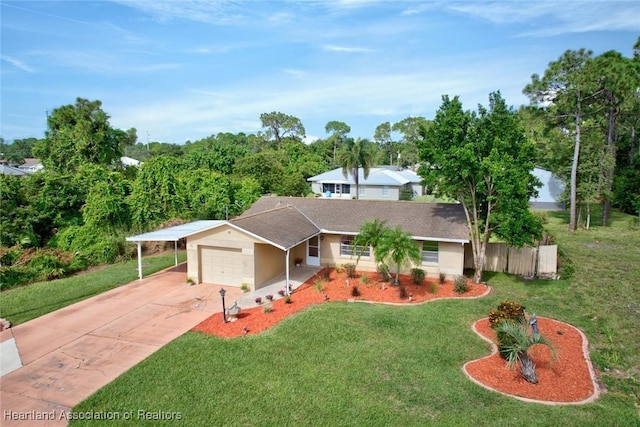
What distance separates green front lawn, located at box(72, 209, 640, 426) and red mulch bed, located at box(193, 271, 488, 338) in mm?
677

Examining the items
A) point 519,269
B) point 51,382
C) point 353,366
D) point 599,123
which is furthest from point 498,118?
point 599,123

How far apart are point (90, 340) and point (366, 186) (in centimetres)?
3900

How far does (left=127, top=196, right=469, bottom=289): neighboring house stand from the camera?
56.0 feet

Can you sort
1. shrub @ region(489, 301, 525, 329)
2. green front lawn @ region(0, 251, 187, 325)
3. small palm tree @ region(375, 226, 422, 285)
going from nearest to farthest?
shrub @ region(489, 301, 525, 329) < green front lawn @ region(0, 251, 187, 325) < small palm tree @ region(375, 226, 422, 285)

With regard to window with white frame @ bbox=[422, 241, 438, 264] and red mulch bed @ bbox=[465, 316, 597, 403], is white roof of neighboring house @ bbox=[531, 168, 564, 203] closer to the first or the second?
window with white frame @ bbox=[422, 241, 438, 264]

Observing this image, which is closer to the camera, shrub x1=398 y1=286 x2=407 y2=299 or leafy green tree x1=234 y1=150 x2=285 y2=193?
shrub x1=398 y1=286 x2=407 y2=299

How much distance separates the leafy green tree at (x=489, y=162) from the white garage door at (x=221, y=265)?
374 inches

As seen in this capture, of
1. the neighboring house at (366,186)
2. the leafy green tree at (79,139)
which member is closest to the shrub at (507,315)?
the neighboring house at (366,186)

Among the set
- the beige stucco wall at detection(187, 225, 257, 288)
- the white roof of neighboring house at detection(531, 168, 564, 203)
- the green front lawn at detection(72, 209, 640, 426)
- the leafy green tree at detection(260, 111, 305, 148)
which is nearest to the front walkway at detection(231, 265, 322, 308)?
the beige stucco wall at detection(187, 225, 257, 288)

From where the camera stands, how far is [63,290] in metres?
17.4

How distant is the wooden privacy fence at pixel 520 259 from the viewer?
18469mm

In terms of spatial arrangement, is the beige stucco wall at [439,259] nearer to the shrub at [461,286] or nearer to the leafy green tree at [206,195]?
the shrub at [461,286]

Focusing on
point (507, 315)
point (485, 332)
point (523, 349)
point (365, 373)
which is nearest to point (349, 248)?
point (485, 332)

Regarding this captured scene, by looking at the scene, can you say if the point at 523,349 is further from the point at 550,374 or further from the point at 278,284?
the point at 278,284
